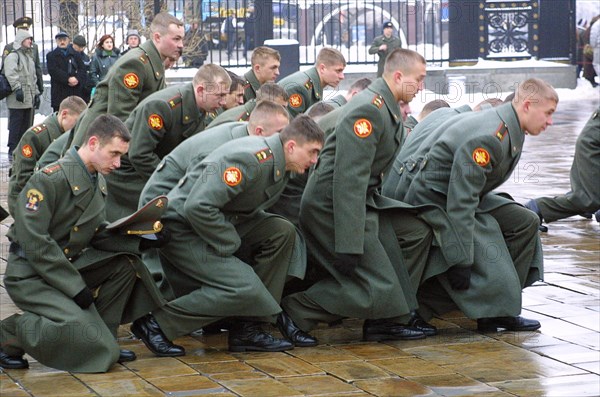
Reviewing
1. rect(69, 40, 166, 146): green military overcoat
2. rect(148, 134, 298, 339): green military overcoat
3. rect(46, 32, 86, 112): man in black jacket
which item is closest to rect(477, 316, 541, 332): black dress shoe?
rect(148, 134, 298, 339): green military overcoat

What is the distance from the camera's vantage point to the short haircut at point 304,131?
6.48 meters

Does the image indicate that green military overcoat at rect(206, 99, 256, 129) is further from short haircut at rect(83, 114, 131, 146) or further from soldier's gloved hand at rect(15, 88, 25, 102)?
soldier's gloved hand at rect(15, 88, 25, 102)

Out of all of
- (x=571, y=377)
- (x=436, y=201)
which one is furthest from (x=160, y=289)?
(x=571, y=377)

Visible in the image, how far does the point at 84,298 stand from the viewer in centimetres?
620

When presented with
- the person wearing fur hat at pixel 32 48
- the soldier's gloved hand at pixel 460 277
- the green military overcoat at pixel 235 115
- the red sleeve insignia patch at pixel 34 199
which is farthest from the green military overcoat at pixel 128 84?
the person wearing fur hat at pixel 32 48

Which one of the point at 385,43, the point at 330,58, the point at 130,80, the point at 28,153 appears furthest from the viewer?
the point at 385,43

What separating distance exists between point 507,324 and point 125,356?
2223 mm

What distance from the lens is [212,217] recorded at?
21.0ft

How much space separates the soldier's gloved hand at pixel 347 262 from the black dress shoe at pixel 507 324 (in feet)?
2.82

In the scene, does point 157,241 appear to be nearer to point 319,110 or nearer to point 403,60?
point 403,60

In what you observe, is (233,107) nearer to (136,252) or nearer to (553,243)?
(136,252)

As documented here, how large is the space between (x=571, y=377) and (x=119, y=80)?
163 inches

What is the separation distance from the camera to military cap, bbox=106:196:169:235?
6336mm

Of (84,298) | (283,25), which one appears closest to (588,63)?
(283,25)
